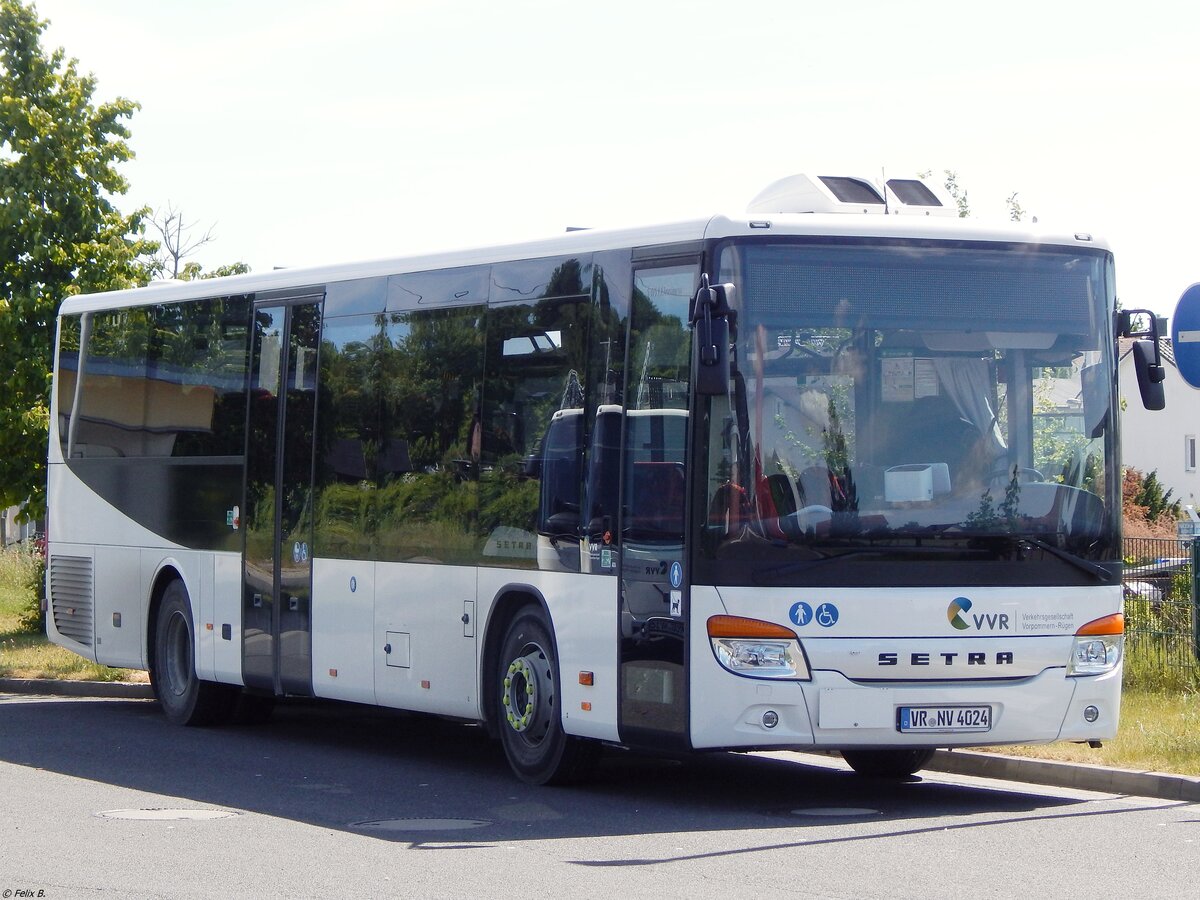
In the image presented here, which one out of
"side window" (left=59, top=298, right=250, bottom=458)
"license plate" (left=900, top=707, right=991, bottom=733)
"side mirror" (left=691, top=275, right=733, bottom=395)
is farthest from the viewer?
"side window" (left=59, top=298, right=250, bottom=458)

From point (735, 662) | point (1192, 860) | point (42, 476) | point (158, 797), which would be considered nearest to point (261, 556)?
point (158, 797)

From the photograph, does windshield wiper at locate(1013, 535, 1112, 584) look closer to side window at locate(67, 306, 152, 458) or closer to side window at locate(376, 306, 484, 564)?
side window at locate(376, 306, 484, 564)

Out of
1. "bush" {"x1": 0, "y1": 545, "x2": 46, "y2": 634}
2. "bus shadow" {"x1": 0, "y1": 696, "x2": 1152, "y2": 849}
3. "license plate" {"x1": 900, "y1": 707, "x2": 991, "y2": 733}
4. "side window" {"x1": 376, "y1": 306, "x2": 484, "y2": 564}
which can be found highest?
"side window" {"x1": 376, "y1": 306, "x2": 484, "y2": 564}

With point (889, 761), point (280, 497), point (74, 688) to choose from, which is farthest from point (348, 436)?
point (74, 688)

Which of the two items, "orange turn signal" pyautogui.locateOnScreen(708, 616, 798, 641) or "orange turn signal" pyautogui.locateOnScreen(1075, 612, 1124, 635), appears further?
"orange turn signal" pyautogui.locateOnScreen(1075, 612, 1124, 635)

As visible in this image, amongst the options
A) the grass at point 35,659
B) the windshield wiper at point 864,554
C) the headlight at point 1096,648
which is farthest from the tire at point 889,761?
the grass at point 35,659

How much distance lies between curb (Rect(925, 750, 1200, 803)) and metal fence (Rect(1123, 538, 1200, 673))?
135 inches

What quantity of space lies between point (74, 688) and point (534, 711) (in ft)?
31.0

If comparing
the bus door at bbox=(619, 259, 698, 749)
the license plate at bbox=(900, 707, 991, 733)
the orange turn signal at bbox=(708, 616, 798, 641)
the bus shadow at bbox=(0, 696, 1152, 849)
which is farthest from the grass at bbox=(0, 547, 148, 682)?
the license plate at bbox=(900, 707, 991, 733)

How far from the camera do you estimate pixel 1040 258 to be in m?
11.2

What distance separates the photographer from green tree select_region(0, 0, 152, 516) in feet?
79.7

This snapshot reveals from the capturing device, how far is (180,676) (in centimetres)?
1681

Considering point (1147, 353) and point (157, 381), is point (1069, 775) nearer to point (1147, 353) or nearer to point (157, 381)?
point (1147, 353)

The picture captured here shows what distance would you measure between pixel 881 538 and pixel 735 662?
3.51ft
